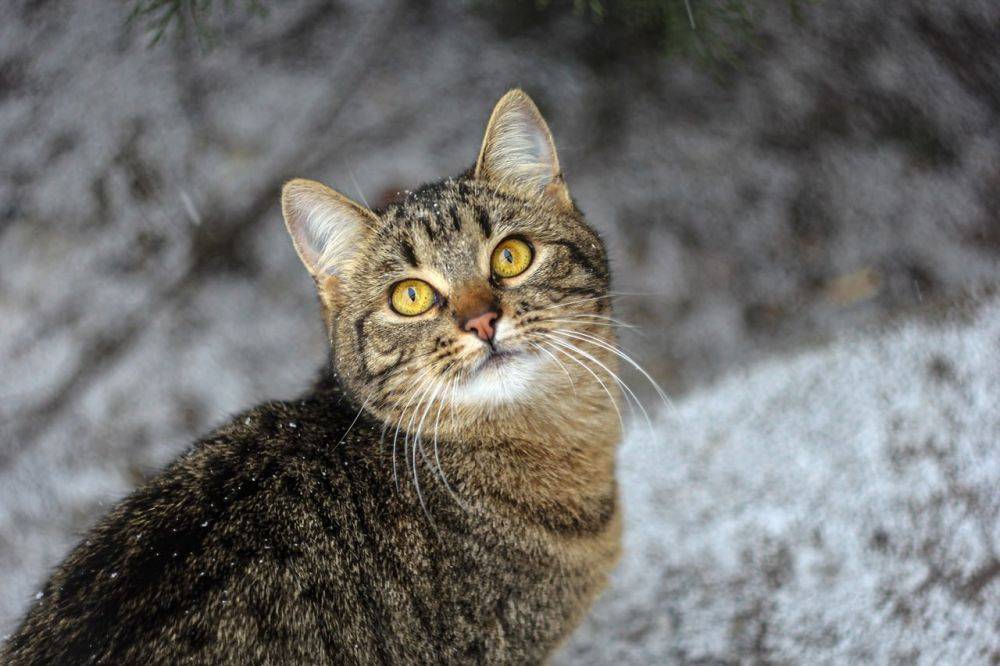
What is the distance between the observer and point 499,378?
217cm

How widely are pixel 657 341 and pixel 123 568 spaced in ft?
8.41

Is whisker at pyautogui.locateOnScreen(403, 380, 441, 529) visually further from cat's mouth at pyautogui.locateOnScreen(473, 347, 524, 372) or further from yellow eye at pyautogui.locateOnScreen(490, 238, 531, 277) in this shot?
yellow eye at pyautogui.locateOnScreen(490, 238, 531, 277)

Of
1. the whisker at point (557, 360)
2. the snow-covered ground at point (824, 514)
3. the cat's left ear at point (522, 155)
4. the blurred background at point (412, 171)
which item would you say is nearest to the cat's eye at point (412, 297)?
the whisker at point (557, 360)

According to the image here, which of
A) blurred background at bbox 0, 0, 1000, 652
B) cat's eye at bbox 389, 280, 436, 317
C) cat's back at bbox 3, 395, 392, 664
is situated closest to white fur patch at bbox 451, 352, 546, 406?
cat's eye at bbox 389, 280, 436, 317

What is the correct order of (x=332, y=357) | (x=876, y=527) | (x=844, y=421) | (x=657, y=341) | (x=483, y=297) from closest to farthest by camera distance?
(x=483, y=297) → (x=332, y=357) → (x=876, y=527) → (x=844, y=421) → (x=657, y=341)

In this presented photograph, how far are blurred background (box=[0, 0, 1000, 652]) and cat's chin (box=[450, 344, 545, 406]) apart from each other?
153cm

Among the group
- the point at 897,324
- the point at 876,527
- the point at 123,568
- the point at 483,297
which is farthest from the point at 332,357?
the point at 897,324

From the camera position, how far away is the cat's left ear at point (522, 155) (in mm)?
2438

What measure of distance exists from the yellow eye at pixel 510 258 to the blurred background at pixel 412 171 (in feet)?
5.09

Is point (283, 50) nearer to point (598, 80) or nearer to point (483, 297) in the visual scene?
point (598, 80)

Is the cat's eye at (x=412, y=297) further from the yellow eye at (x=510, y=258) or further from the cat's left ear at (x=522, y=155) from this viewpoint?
the cat's left ear at (x=522, y=155)

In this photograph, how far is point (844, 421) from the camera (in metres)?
3.53

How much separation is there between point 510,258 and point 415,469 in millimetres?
646

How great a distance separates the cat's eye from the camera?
2270 mm
